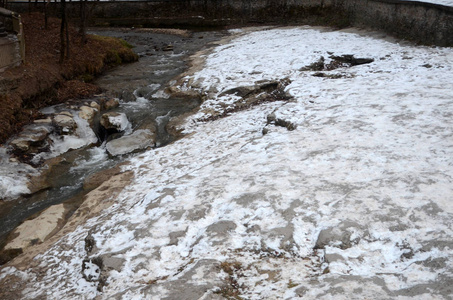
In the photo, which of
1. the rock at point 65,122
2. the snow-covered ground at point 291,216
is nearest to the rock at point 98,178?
the snow-covered ground at point 291,216

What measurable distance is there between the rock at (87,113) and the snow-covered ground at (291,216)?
3461mm

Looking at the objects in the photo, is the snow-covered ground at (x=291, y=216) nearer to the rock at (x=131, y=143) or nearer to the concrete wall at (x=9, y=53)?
the rock at (x=131, y=143)

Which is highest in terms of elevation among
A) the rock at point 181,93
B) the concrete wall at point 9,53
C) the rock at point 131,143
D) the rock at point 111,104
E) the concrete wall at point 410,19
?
the concrete wall at point 410,19

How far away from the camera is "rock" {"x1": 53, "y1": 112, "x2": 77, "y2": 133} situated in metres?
11.3

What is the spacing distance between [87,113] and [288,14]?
831 inches

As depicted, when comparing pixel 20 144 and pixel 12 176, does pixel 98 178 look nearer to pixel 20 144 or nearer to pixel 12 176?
pixel 12 176

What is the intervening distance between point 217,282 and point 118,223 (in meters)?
2.44

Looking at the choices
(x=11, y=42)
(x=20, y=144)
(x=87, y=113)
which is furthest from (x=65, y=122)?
(x=11, y=42)

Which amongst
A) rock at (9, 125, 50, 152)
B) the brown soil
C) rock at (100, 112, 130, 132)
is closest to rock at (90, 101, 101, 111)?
the brown soil

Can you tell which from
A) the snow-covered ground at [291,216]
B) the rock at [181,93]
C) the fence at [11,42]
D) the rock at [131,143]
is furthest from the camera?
the rock at [181,93]

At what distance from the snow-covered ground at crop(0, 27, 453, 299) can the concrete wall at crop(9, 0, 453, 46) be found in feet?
21.8

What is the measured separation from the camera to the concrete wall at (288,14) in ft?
50.1

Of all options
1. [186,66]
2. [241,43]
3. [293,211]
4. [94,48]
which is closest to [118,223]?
[293,211]

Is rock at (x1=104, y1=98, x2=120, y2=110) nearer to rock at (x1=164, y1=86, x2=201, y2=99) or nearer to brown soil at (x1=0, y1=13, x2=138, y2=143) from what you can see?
brown soil at (x1=0, y1=13, x2=138, y2=143)
